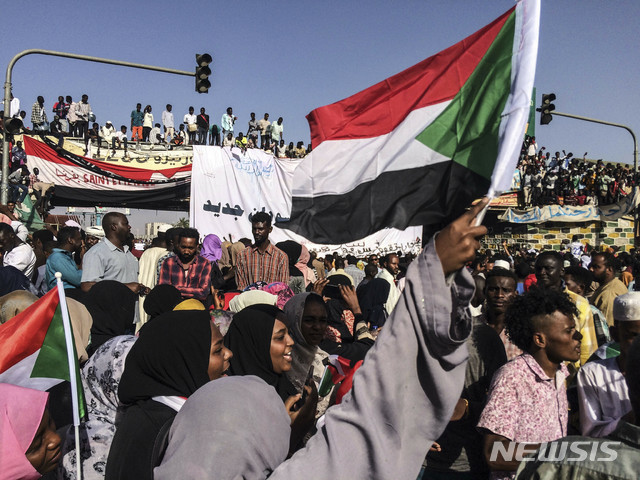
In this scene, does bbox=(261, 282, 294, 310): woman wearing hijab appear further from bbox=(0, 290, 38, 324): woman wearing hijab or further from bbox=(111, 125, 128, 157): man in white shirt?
bbox=(111, 125, 128, 157): man in white shirt

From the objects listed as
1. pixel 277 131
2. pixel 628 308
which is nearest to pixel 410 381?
pixel 628 308

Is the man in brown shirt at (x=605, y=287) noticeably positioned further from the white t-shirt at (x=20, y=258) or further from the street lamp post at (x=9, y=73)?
the street lamp post at (x=9, y=73)

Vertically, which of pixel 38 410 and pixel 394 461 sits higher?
pixel 394 461

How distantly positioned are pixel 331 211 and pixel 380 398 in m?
1.68

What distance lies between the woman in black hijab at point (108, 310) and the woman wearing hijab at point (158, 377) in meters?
2.21

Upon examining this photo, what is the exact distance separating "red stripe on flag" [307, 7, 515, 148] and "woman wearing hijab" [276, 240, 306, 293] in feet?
12.7

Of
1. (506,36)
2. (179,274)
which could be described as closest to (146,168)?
(179,274)

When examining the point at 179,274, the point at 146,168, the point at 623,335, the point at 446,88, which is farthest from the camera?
the point at 146,168

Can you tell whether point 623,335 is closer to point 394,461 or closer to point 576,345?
point 576,345

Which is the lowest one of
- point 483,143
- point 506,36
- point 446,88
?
point 483,143

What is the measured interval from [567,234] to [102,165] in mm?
19423

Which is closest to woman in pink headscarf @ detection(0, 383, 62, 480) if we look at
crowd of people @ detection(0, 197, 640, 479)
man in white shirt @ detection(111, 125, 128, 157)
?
crowd of people @ detection(0, 197, 640, 479)

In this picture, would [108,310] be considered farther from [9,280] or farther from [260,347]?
[260,347]

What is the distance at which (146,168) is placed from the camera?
1809 cm
